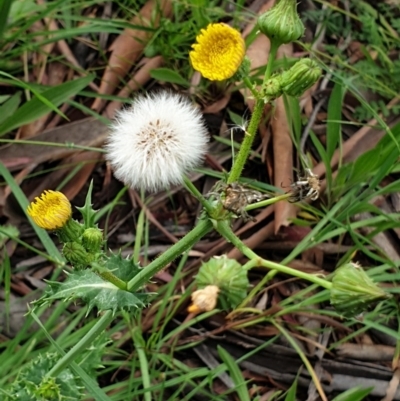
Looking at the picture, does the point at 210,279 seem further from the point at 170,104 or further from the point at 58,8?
the point at 58,8

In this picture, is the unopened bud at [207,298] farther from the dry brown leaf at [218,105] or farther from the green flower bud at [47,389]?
the dry brown leaf at [218,105]

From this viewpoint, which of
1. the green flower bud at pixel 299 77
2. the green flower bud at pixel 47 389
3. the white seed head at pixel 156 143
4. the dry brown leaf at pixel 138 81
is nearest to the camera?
the green flower bud at pixel 299 77

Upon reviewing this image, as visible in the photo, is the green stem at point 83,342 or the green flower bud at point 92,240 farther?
the green stem at point 83,342

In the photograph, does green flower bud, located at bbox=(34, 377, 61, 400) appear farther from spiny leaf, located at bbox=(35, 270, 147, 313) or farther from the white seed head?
the white seed head

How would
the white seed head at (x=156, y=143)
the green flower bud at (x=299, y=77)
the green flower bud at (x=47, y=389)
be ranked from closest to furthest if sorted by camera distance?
the green flower bud at (x=299, y=77) → the white seed head at (x=156, y=143) → the green flower bud at (x=47, y=389)

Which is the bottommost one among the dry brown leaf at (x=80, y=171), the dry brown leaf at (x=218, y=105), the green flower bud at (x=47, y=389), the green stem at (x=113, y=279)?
the green flower bud at (x=47, y=389)

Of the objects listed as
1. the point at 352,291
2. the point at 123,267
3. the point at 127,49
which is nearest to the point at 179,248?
the point at 123,267

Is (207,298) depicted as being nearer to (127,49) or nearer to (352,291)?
(352,291)

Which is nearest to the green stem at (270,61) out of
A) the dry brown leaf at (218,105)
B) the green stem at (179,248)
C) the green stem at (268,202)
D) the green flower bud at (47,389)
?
the green stem at (268,202)
